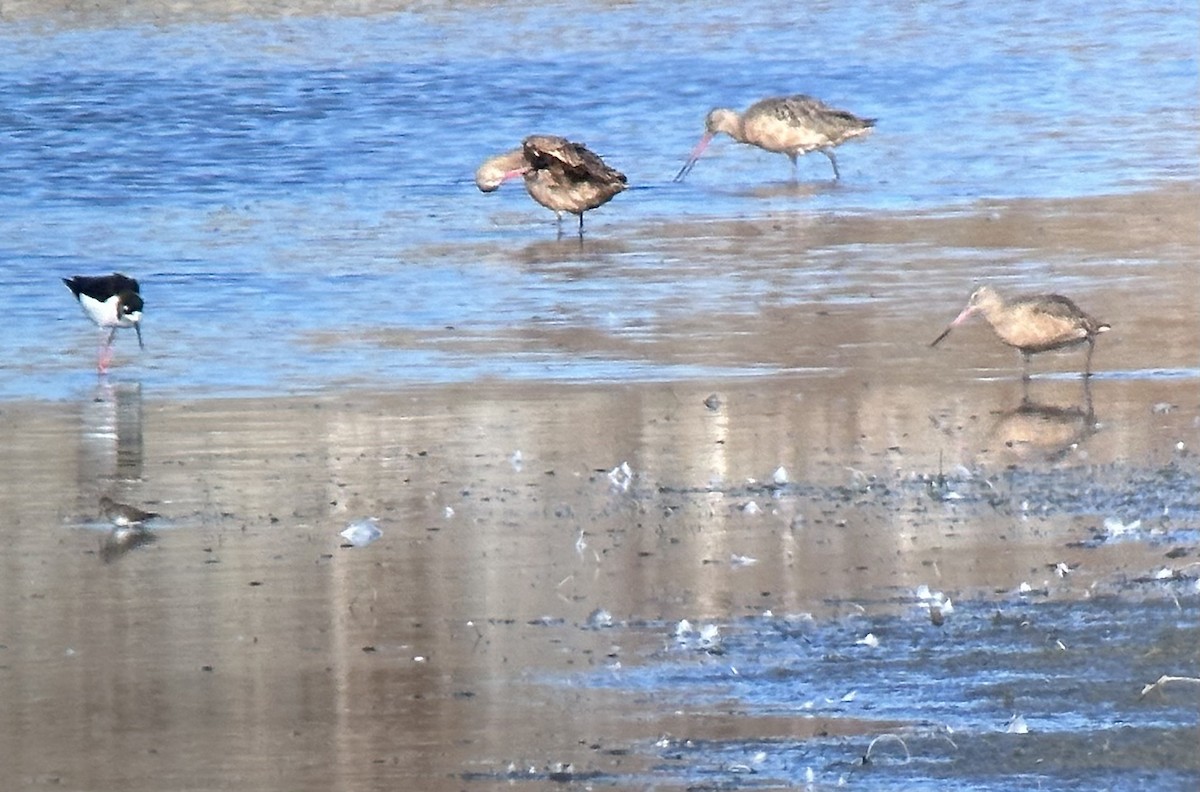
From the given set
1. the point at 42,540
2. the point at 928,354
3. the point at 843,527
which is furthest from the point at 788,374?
the point at 42,540

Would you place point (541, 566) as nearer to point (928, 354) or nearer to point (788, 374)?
point (788, 374)

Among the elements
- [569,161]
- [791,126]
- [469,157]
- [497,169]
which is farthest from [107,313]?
[469,157]

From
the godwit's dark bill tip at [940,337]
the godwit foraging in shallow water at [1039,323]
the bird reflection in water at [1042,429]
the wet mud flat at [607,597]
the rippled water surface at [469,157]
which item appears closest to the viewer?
the wet mud flat at [607,597]

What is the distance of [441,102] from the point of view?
80.3 feet

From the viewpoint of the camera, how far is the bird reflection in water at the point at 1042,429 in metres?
8.89

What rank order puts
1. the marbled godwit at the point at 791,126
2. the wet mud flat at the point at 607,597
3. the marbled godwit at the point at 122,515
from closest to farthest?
the wet mud flat at the point at 607,597 < the marbled godwit at the point at 122,515 < the marbled godwit at the point at 791,126

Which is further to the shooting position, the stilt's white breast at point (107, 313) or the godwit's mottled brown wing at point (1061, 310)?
the stilt's white breast at point (107, 313)

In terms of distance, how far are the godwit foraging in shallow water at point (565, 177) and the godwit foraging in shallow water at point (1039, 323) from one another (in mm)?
5716

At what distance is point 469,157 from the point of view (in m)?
20.5

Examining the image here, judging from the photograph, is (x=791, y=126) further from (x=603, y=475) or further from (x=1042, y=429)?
(x=603, y=475)

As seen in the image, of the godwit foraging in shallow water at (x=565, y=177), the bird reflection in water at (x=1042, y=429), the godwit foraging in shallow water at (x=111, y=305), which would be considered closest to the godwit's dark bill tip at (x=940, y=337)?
the bird reflection in water at (x=1042, y=429)

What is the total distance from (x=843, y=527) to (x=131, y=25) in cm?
2793

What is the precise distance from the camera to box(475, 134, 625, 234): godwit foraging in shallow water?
15961 mm

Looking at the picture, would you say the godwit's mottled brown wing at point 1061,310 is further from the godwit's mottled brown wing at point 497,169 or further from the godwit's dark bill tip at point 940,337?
the godwit's mottled brown wing at point 497,169
